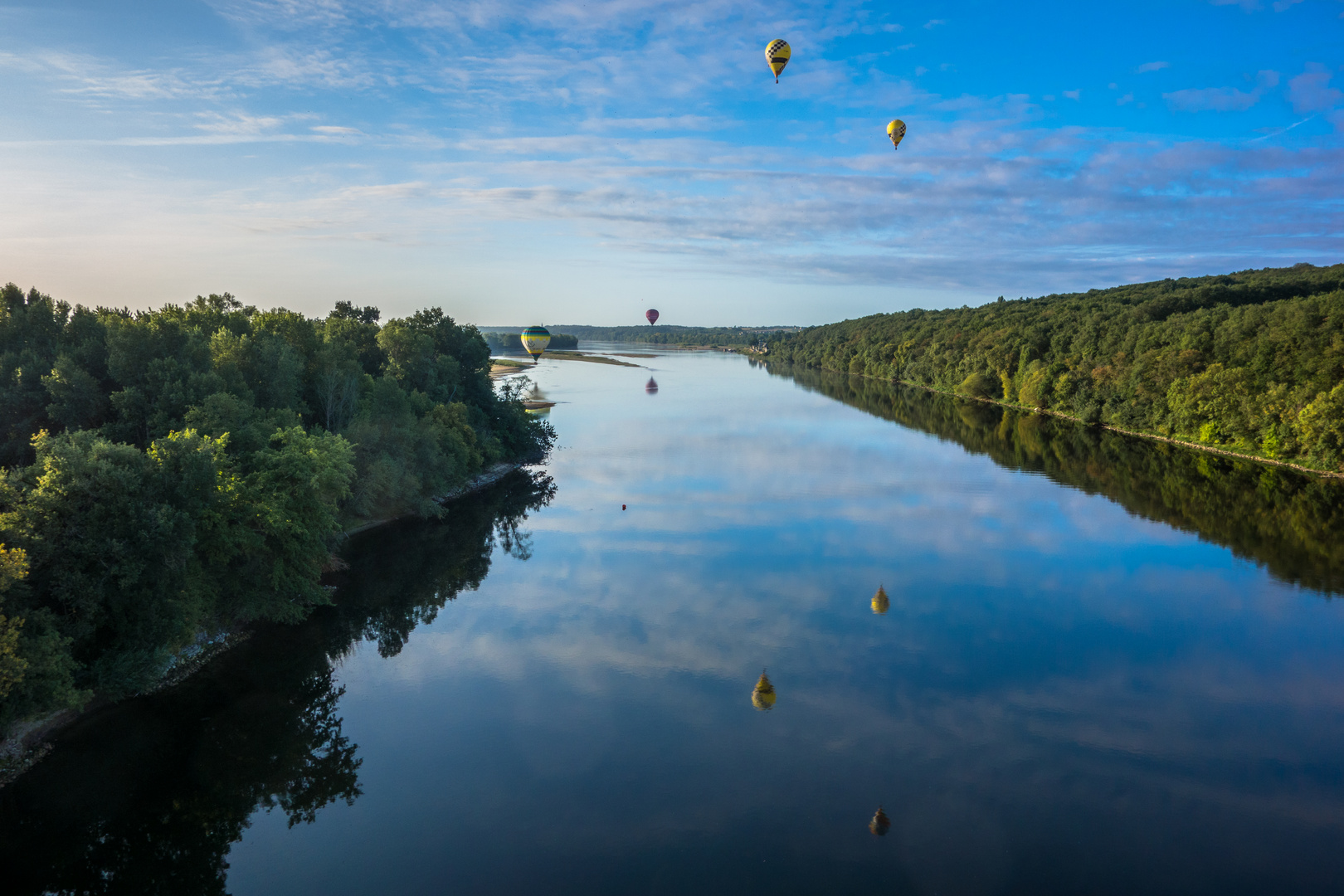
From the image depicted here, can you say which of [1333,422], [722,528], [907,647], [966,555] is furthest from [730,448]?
[1333,422]

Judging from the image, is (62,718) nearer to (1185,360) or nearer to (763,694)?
(763,694)

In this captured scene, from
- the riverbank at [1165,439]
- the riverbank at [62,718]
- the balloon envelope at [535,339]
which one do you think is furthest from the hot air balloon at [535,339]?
the riverbank at [62,718]

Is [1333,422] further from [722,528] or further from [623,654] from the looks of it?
[623,654]

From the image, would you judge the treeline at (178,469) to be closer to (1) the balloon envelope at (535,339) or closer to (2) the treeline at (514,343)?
(1) the balloon envelope at (535,339)

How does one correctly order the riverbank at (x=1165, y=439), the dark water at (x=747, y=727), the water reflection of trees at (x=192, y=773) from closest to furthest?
the dark water at (x=747, y=727) < the water reflection of trees at (x=192, y=773) < the riverbank at (x=1165, y=439)

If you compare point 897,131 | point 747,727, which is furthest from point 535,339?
point 747,727

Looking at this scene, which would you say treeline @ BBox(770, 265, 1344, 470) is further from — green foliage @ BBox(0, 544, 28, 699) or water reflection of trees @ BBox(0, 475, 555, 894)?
green foliage @ BBox(0, 544, 28, 699)
